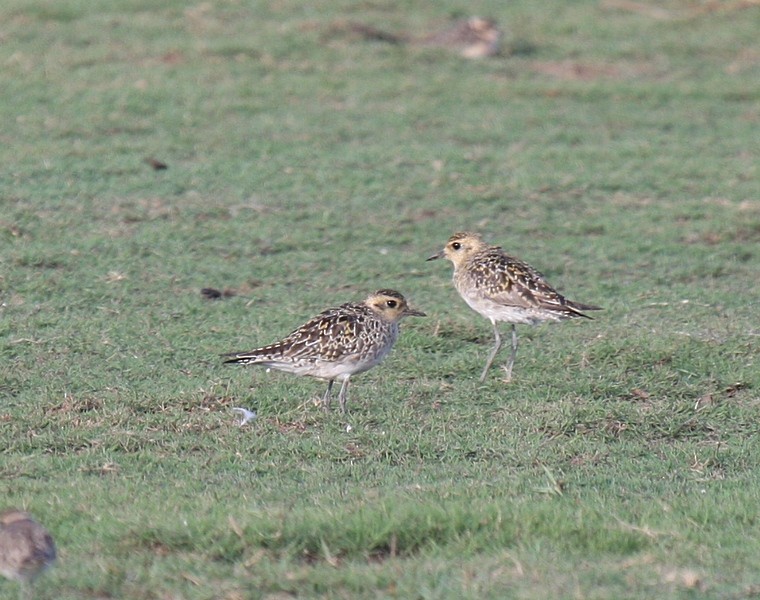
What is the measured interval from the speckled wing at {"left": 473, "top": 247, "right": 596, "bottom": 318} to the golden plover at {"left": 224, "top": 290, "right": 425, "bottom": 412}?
1331 millimetres

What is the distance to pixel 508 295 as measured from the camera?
10805 mm

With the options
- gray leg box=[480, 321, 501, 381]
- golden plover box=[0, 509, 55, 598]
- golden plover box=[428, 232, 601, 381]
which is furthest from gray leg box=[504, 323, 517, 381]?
golden plover box=[0, 509, 55, 598]

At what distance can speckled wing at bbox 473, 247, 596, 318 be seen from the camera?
10.7 meters

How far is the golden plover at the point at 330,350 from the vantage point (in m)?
9.60

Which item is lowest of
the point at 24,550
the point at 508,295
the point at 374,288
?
the point at 374,288

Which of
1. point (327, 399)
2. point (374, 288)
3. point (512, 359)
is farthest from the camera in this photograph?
point (374, 288)

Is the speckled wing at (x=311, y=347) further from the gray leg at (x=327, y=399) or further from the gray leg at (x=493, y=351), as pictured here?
the gray leg at (x=493, y=351)

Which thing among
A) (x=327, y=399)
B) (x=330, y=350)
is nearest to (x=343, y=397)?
(x=327, y=399)

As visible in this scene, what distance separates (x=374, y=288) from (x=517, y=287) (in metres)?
2.21

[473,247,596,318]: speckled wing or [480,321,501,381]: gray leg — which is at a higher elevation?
[473,247,596,318]: speckled wing

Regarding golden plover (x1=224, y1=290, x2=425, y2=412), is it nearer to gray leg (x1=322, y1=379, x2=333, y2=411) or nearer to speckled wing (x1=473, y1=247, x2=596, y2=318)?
gray leg (x1=322, y1=379, x2=333, y2=411)

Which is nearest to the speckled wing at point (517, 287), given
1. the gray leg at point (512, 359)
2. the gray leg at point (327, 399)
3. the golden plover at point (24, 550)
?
the gray leg at point (512, 359)

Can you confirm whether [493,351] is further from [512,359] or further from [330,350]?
[330,350]

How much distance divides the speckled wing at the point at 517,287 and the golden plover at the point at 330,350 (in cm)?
133
